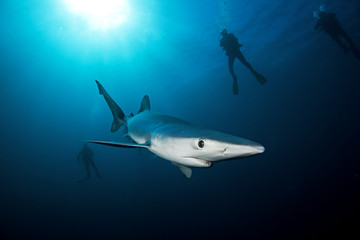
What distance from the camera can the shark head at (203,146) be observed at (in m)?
1.38

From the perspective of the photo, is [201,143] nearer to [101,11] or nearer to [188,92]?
[101,11]

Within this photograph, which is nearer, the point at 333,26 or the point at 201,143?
the point at 201,143

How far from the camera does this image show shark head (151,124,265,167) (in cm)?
138

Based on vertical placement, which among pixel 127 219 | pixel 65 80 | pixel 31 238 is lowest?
pixel 31 238

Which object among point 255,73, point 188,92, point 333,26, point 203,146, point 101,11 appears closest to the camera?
point 203,146

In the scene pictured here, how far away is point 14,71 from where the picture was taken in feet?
109

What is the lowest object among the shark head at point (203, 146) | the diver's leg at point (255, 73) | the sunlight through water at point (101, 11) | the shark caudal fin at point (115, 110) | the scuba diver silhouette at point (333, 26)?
the shark head at point (203, 146)

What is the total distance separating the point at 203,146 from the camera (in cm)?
156

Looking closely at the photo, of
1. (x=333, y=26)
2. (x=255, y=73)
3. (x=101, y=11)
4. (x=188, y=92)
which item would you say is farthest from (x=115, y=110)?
(x=188, y=92)

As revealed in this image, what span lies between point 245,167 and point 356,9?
797 inches

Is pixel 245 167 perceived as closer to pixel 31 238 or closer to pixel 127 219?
pixel 127 219

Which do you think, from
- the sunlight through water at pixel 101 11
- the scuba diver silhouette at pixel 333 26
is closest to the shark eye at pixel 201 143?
the scuba diver silhouette at pixel 333 26

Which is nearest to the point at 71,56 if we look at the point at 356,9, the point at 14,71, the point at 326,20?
the point at 14,71

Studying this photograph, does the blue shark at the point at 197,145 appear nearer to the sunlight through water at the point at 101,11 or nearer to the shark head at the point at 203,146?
the shark head at the point at 203,146
